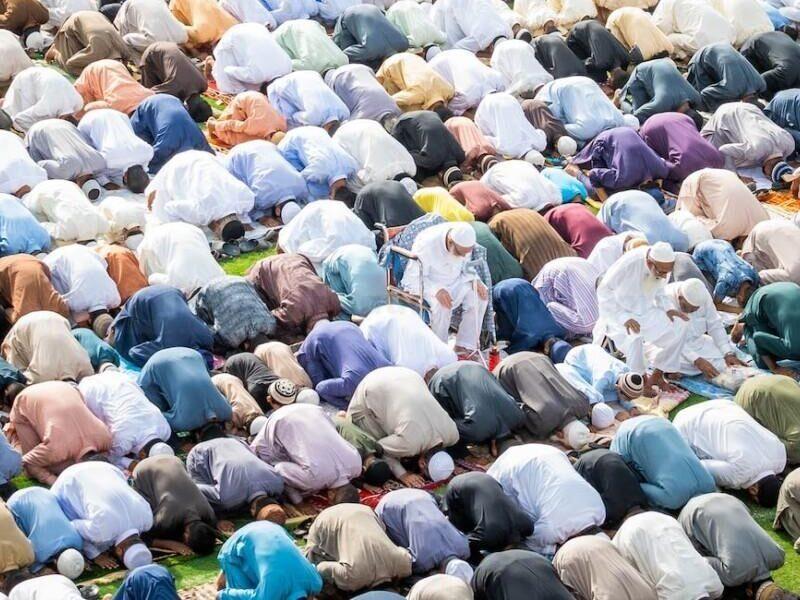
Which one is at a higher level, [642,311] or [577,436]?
[642,311]

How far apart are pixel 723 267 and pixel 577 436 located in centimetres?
299

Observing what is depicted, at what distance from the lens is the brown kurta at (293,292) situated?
47.8 feet

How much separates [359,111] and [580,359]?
4.64 metres

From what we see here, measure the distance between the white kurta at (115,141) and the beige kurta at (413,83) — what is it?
2.82 metres

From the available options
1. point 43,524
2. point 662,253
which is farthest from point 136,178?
point 43,524

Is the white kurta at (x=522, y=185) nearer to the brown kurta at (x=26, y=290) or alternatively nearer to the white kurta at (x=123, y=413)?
the brown kurta at (x=26, y=290)

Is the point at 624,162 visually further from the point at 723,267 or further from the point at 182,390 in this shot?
the point at 182,390

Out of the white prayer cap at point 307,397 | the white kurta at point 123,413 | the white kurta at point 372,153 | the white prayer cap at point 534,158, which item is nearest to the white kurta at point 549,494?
the white prayer cap at point 307,397

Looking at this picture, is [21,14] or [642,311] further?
[21,14]

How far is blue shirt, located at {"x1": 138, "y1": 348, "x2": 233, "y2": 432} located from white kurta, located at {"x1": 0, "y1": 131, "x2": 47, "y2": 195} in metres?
3.08

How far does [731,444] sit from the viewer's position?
13148 millimetres

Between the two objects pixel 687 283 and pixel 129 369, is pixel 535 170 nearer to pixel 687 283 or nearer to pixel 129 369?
pixel 687 283

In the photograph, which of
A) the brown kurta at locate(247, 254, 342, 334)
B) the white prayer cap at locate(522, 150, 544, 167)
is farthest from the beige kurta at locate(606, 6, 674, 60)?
the brown kurta at locate(247, 254, 342, 334)

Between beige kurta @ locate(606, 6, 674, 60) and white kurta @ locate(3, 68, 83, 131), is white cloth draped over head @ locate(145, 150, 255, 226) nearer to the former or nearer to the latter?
white kurta @ locate(3, 68, 83, 131)
